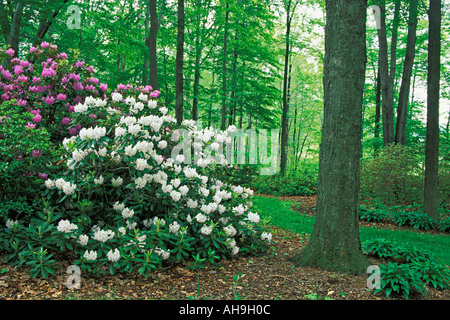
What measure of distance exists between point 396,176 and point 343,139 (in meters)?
6.74

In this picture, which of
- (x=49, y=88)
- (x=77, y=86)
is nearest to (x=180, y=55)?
(x=77, y=86)

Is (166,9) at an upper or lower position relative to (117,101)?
upper

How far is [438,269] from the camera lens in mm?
3328

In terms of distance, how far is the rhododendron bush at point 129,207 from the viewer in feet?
10.2

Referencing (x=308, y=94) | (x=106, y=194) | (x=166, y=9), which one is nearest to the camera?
(x=106, y=194)

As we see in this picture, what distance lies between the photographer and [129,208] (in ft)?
11.6

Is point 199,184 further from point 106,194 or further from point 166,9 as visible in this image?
point 166,9

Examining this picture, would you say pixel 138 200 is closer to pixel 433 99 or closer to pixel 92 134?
pixel 92 134

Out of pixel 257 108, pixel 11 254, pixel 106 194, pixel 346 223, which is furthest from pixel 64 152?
pixel 257 108

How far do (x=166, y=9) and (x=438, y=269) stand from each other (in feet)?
43.5

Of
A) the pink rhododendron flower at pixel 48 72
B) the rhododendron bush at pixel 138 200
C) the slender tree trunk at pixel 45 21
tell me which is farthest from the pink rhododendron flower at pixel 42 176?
the slender tree trunk at pixel 45 21

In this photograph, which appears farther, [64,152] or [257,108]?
[257,108]

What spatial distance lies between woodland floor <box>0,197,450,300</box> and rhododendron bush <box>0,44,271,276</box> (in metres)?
0.13

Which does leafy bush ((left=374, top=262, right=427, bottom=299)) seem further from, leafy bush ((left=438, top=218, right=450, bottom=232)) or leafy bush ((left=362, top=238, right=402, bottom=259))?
leafy bush ((left=438, top=218, right=450, bottom=232))
